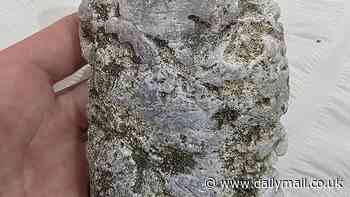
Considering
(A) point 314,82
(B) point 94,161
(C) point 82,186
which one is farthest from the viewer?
(A) point 314,82

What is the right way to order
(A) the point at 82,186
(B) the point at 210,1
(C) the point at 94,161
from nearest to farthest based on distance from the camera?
(B) the point at 210,1, (C) the point at 94,161, (A) the point at 82,186

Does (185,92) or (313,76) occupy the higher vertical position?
(185,92)

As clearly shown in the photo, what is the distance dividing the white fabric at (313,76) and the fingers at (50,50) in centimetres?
44

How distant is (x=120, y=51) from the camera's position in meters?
0.96

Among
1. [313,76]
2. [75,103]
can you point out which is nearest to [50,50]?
[75,103]

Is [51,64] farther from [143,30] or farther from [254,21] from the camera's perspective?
[254,21]

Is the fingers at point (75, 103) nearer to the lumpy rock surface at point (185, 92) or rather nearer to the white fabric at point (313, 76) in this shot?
the lumpy rock surface at point (185, 92)

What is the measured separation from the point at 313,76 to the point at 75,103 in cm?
57

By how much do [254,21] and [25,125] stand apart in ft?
1.51

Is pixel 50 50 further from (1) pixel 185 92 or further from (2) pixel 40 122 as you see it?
(1) pixel 185 92

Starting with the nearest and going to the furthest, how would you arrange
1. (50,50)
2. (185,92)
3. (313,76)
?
(185,92) < (50,50) < (313,76)

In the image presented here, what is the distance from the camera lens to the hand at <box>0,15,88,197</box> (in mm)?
1081

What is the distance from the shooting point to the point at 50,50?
1113 mm

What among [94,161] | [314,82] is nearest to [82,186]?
[94,161]
